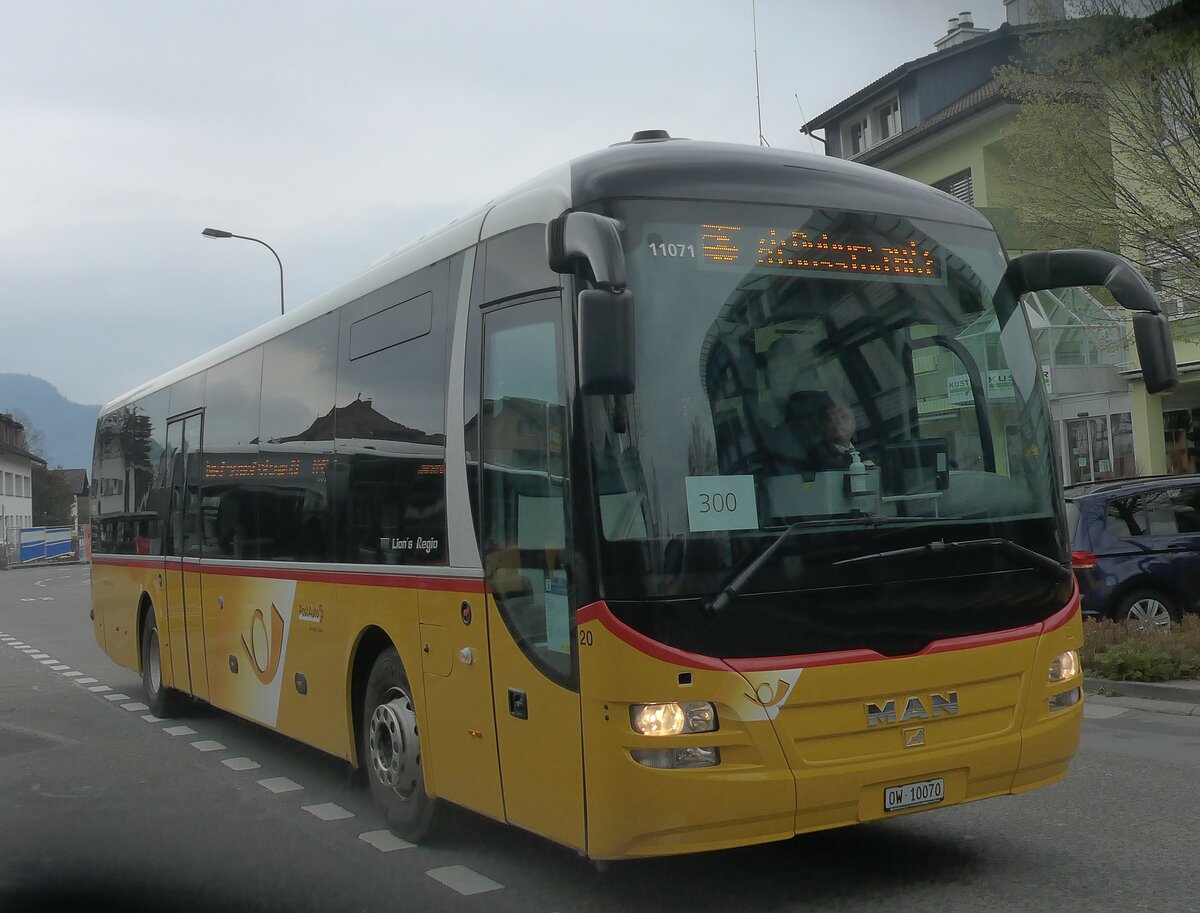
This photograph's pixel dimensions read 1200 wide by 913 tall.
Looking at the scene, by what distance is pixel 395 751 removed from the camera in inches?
279

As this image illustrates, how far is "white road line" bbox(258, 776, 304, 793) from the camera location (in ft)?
28.9

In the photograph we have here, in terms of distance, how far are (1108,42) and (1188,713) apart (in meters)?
8.38

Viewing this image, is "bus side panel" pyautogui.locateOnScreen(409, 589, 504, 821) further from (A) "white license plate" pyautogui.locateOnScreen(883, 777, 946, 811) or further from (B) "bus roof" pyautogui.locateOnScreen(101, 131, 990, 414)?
(B) "bus roof" pyautogui.locateOnScreen(101, 131, 990, 414)

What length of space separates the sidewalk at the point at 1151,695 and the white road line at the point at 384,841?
6.27 metres

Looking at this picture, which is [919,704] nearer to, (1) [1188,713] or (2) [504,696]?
(2) [504,696]

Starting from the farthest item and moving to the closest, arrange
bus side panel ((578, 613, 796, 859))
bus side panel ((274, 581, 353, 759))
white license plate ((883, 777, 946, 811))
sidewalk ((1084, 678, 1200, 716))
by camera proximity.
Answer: sidewalk ((1084, 678, 1200, 716)) → bus side panel ((274, 581, 353, 759)) → white license plate ((883, 777, 946, 811)) → bus side panel ((578, 613, 796, 859))

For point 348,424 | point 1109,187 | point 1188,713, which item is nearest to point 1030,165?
point 1109,187

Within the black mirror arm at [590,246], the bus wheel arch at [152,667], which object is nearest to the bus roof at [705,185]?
the black mirror arm at [590,246]

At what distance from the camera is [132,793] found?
28.8ft

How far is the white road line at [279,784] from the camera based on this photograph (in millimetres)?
8820

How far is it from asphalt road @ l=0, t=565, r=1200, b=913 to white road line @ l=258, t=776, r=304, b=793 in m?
0.01

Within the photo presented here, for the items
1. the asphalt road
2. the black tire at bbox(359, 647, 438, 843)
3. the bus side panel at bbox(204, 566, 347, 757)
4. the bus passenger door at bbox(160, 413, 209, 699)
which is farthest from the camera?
the bus passenger door at bbox(160, 413, 209, 699)

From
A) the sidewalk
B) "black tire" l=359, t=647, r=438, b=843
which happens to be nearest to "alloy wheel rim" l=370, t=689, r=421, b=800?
"black tire" l=359, t=647, r=438, b=843

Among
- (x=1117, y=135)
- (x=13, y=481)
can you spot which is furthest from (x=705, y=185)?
(x=13, y=481)
